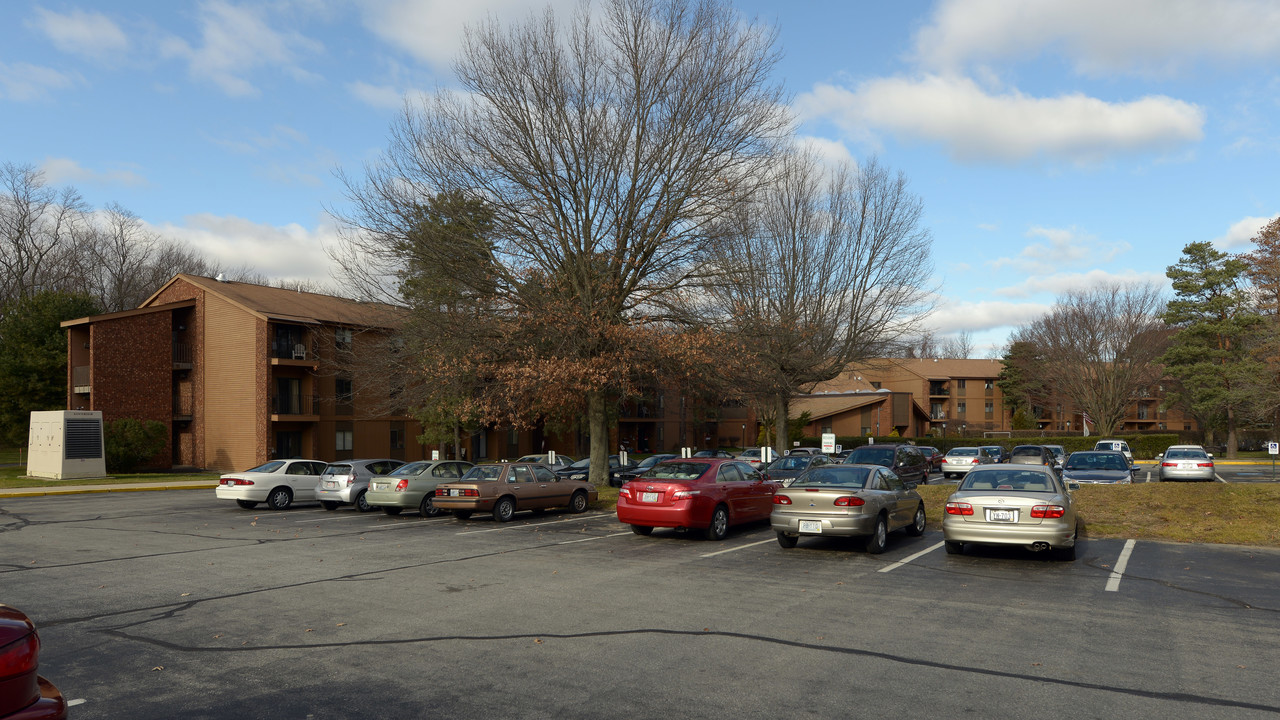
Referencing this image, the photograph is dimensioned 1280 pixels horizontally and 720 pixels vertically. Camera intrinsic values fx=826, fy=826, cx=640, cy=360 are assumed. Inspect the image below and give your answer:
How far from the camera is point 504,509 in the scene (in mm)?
18422

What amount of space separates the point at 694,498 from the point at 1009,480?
5.10 meters

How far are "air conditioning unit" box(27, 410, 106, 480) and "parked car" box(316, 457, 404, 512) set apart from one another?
63.1 feet

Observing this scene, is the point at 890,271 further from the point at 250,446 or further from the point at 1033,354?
the point at 1033,354

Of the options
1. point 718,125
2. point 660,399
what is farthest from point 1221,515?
point 660,399

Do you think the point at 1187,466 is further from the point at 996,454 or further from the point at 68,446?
the point at 68,446

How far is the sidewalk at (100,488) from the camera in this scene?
27516mm

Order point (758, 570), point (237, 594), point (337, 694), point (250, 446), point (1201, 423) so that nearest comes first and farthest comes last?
1. point (337, 694)
2. point (237, 594)
3. point (758, 570)
4. point (250, 446)
5. point (1201, 423)

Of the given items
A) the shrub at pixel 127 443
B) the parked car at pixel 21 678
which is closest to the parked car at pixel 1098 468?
the parked car at pixel 21 678

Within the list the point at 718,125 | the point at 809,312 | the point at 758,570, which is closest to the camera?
the point at 758,570

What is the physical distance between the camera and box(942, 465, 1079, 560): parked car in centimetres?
1159

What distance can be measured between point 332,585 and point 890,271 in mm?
33231

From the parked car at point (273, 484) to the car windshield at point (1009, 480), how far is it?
17.8 meters

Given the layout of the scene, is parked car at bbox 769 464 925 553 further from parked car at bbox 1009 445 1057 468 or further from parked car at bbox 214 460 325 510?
parked car at bbox 1009 445 1057 468

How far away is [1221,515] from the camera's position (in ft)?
53.2
